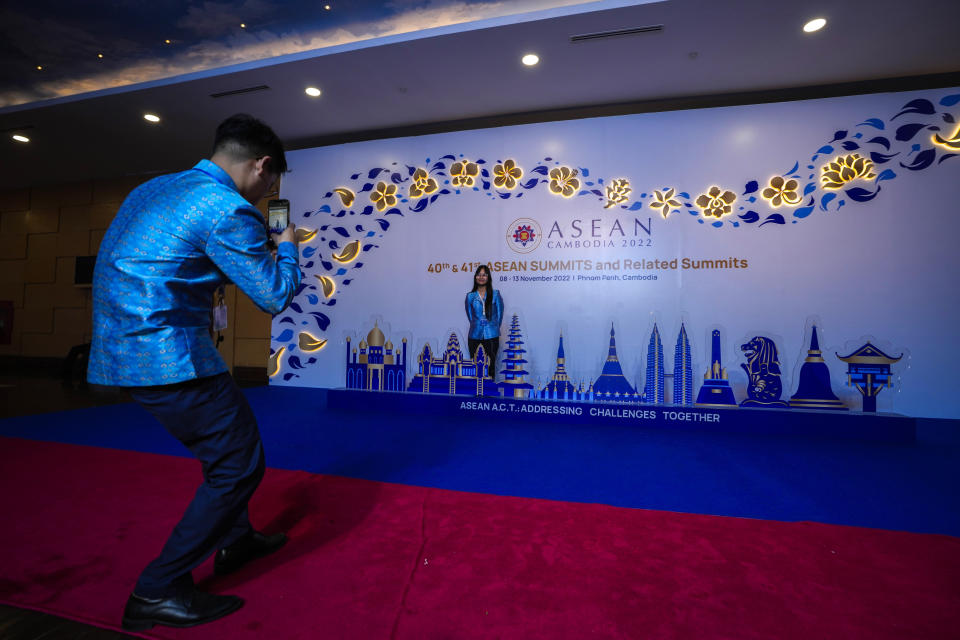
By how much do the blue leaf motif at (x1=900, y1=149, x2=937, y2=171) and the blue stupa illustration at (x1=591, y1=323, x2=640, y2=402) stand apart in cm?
341

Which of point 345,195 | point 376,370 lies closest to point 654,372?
point 376,370

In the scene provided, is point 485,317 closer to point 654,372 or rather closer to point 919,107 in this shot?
point 654,372

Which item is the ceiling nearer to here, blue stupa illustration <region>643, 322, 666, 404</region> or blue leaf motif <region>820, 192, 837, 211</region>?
blue leaf motif <region>820, 192, 837, 211</region>

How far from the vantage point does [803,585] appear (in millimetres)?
1352

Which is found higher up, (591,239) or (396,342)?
(591,239)

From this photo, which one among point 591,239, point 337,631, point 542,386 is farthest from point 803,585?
point 591,239

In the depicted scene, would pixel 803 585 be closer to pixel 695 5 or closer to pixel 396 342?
pixel 695 5

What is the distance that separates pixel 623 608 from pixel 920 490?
2.23 metres

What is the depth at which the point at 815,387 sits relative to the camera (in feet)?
12.5

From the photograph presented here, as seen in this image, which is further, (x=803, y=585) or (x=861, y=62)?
(x=861, y=62)

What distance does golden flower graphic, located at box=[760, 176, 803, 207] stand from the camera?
4.27 metres

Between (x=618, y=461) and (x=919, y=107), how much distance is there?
478 centimetres

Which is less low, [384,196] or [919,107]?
[919,107]

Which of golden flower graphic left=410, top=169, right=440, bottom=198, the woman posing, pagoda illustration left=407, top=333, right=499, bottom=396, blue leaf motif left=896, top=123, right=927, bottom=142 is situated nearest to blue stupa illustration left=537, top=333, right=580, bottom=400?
pagoda illustration left=407, top=333, right=499, bottom=396
